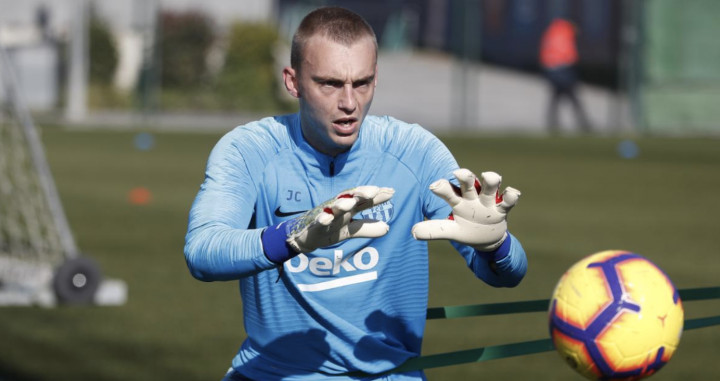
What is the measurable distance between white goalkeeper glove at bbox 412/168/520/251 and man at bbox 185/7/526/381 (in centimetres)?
11

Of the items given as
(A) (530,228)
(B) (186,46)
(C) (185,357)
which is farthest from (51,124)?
(C) (185,357)

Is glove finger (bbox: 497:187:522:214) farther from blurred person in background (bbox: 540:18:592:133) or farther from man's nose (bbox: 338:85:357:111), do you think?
blurred person in background (bbox: 540:18:592:133)

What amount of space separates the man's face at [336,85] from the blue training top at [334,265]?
19cm

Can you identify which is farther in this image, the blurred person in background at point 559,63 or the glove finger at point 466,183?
the blurred person in background at point 559,63

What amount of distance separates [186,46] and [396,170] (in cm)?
3040

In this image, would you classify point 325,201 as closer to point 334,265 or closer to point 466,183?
point 334,265

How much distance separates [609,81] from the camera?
3256 cm

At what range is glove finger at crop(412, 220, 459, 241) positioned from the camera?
3.52m

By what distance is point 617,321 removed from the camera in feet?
13.4

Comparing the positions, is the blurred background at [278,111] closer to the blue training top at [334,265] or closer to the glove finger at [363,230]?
the blue training top at [334,265]

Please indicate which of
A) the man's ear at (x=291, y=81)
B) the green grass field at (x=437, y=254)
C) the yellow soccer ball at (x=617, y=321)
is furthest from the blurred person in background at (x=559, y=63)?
the man's ear at (x=291, y=81)

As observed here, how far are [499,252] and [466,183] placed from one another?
1.66 ft

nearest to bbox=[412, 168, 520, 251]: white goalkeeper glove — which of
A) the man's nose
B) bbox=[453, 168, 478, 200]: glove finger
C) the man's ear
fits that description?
bbox=[453, 168, 478, 200]: glove finger

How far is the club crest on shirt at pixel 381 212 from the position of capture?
413 centimetres
